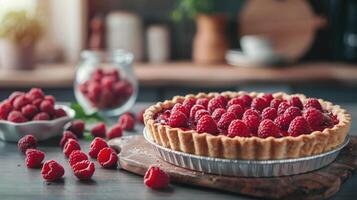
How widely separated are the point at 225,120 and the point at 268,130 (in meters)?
0.11

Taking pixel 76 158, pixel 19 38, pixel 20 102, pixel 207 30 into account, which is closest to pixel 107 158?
pixel 76 158

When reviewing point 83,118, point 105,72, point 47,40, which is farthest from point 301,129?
point 47,40

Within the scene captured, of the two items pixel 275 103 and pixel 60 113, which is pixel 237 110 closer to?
pixel 275 103

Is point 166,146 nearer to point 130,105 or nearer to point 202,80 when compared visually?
Answer: point 130,105

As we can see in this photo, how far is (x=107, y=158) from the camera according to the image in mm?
1559

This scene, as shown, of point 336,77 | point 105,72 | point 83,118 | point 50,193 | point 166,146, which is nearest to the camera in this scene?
point 50,193

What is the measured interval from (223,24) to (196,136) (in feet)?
7.30

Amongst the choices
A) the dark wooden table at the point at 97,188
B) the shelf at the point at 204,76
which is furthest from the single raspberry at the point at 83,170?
the shelf at the point at 204,76

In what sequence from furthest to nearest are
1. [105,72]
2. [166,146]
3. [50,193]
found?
1. [105,72]
2. [166,146]
3. [50,193]

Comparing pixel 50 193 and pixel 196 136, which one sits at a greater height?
pixel 196 136

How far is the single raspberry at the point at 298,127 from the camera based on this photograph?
1443 mm

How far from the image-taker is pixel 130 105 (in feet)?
7.29

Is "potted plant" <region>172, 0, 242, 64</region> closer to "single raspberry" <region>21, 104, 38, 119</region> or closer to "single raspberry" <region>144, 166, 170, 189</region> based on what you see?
"single raspberry" <region>21, 104, 38, 119</region>

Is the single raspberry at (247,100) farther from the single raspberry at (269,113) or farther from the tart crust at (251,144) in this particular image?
the tart crust at (251,144)
